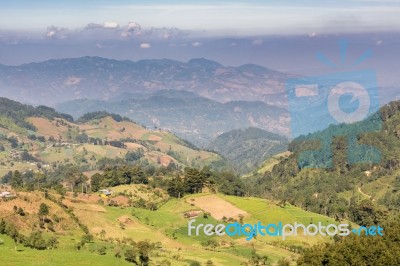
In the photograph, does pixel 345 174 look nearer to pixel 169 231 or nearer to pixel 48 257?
pixel 169 231

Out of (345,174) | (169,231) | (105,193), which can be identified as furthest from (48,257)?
(345,174)

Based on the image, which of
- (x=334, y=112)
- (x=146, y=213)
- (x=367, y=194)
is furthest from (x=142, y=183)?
(x=334, y=112)

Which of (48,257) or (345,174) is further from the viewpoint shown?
(345,174)

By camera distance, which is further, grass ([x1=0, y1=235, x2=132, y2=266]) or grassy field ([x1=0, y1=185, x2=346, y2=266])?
grassy field ([x1=0, y1=185, x2=346, y2=266])

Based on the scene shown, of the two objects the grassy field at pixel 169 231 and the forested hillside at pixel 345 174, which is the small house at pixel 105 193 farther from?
the forested hillside at pixel 345 174

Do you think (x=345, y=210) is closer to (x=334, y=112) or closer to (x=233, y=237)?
(x=233, y=237)

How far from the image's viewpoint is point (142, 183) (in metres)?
120

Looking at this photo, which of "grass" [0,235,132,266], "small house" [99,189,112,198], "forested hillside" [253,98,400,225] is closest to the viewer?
"grass" [0,235,132,266]

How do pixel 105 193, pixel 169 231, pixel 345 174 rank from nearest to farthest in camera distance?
pixel 169 231 → pixel 105 193 → pixel 345 174

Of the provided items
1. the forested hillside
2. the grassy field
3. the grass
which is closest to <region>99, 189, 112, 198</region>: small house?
the grassy field

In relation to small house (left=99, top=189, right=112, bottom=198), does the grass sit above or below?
below

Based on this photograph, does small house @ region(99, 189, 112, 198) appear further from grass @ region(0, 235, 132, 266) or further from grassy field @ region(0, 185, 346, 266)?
grass @ region(0, 235, 132, 266)

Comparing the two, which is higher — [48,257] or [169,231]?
[169,231]

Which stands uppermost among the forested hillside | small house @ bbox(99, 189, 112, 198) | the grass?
the forested hillside
